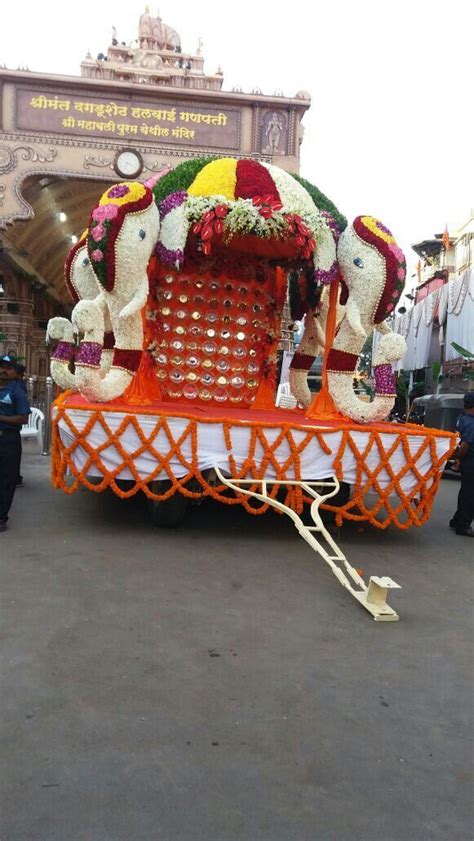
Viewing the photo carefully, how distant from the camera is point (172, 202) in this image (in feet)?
18.9

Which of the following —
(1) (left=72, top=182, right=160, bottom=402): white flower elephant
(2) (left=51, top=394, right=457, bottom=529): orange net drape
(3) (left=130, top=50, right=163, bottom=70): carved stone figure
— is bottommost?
(2) (left=51, top=394, right=457, bottom=529): orange net drape

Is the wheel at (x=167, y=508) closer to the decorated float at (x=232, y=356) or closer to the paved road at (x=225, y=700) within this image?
the decorated float at (x=232, y=356)

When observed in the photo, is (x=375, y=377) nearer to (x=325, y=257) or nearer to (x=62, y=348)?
(x=325, y=257)

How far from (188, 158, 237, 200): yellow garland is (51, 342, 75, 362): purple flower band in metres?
1.89

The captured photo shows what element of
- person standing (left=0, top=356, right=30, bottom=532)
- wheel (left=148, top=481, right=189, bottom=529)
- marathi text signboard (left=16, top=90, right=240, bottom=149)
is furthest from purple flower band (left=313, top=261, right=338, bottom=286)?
marathi text signboard (left=16, top=90, right=240, bottom=149)

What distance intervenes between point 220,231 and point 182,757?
438cm

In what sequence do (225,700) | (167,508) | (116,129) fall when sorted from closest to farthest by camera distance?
(225,700)
(167,508)
(116,129)

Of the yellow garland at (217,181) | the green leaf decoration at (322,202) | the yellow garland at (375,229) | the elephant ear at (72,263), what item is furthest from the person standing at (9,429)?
the yellow garland at (375,229)

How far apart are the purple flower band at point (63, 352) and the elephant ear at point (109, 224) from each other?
3.41 feet

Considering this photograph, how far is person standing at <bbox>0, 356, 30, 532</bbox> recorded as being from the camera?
5.02m

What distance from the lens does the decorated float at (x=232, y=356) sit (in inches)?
195

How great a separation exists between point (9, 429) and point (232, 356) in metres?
2.70

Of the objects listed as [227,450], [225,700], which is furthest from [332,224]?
[225,700]

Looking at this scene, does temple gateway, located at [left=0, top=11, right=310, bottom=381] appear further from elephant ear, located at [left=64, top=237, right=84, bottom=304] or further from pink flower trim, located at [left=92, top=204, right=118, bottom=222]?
pink flower trim, located at [left=92, top=204, right=118, bottom=222]
